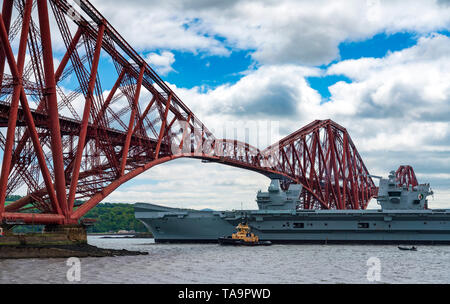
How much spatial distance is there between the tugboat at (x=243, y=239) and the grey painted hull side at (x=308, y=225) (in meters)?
2.83

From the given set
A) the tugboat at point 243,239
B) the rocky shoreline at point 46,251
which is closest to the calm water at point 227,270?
the rocky shoreline at point 46,251

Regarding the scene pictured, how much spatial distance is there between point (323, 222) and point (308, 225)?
187 centimetres

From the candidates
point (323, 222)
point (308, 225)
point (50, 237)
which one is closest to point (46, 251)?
point (50, 237)

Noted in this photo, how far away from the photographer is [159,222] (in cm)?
7019

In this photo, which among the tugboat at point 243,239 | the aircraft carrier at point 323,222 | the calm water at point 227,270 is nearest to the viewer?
the calm water at point 227,270

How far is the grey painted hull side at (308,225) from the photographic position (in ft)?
205

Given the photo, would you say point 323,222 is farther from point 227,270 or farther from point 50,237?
point 50,237

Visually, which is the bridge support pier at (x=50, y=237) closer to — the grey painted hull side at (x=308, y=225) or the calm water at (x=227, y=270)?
the calm water at (x=227, y=270)

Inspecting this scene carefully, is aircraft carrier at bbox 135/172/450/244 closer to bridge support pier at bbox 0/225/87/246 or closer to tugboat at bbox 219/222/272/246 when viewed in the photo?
tugboat at bbox 219/222/272/246
